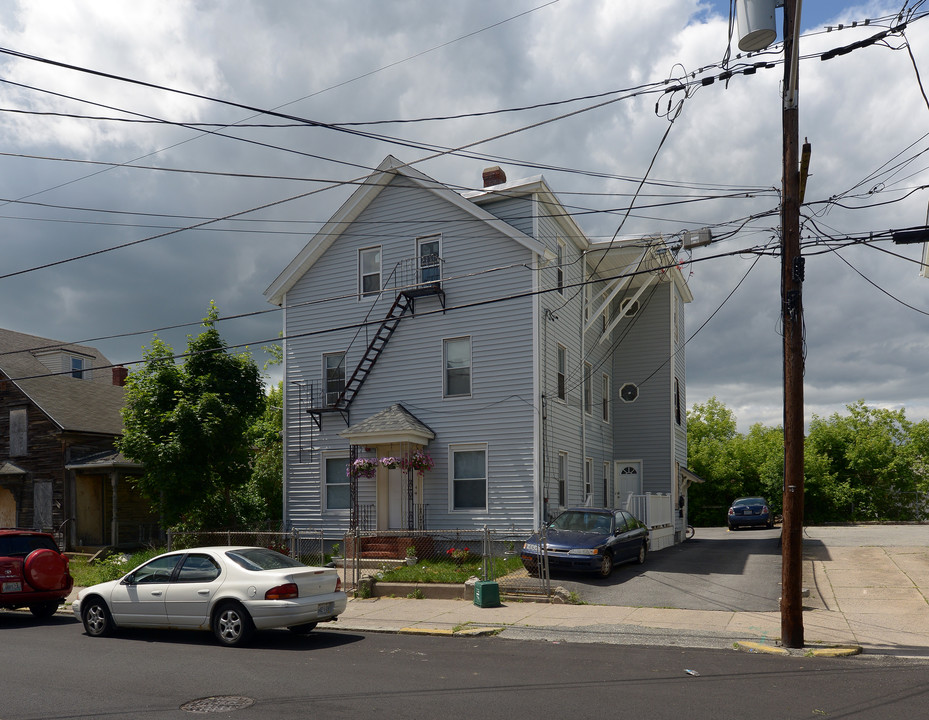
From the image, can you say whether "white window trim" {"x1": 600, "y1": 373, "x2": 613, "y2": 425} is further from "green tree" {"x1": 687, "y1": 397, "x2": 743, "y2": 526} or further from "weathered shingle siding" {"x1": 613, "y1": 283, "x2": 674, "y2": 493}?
"green tree" {"x1": 687, "y1": 397, "x2": 743, "y2": 526}

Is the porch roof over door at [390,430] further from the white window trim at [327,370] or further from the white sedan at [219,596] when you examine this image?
the white sedan at [219,596]

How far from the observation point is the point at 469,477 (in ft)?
69.4

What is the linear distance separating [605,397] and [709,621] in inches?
573

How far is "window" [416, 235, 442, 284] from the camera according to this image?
22.2 meters

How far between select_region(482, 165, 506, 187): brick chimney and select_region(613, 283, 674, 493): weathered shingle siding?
7.58 metres

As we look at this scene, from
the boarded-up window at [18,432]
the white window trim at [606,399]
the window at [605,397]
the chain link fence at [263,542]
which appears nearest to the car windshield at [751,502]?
the white window trim at [606,399]

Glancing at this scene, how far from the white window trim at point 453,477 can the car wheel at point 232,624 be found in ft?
31.3

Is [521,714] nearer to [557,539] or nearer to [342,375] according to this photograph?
[557,539]

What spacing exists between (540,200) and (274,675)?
48.9 ft

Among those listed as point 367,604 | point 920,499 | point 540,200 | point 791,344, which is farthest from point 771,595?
point 920,499

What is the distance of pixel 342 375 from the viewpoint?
23.4 metres

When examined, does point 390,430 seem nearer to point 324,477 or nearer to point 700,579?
point 324,477

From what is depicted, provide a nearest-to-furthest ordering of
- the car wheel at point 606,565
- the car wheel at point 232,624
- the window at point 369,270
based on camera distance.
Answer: the car wheel at point 232,624 < the car wheel at point 606,565 < the window at point 369,270

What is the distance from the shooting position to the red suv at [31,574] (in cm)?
1483
